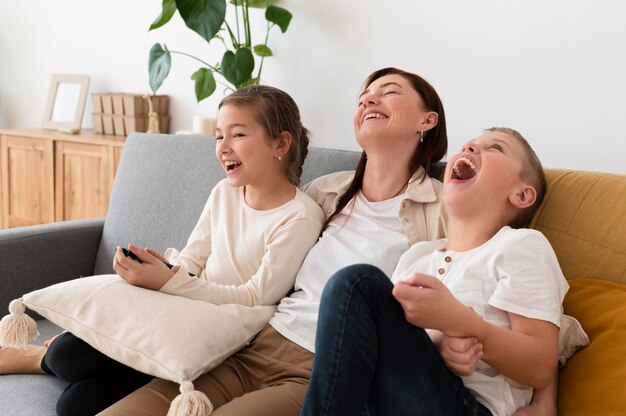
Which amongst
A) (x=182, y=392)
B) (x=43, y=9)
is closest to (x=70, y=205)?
(x=43, y=9)

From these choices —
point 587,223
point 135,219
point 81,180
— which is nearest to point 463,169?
point 587,223

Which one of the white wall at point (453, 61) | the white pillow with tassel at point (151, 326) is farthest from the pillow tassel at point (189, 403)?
the white wall at point (453, 61)

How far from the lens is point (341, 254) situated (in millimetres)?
1533

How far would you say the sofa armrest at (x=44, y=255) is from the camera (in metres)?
1.93

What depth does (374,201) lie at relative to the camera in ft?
5.26

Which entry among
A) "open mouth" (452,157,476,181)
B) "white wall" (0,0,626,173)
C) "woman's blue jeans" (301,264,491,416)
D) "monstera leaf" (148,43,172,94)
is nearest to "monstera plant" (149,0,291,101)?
"monstera leaf" (148,43,172,94)

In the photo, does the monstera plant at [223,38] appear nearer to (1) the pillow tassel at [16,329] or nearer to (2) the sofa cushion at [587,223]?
(1) the pillow tassel at [16,329]

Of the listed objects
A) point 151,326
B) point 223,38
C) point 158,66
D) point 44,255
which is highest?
point 223,38

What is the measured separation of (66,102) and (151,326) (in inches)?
109

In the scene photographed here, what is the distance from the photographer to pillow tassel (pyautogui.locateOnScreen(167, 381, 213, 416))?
125 centimetres

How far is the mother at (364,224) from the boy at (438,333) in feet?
0.87

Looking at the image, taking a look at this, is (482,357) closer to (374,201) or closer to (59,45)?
(374,201)

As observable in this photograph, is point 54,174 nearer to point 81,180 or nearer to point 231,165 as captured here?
point 81,180

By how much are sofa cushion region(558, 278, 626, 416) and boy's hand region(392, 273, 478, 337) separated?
0.81 ft
